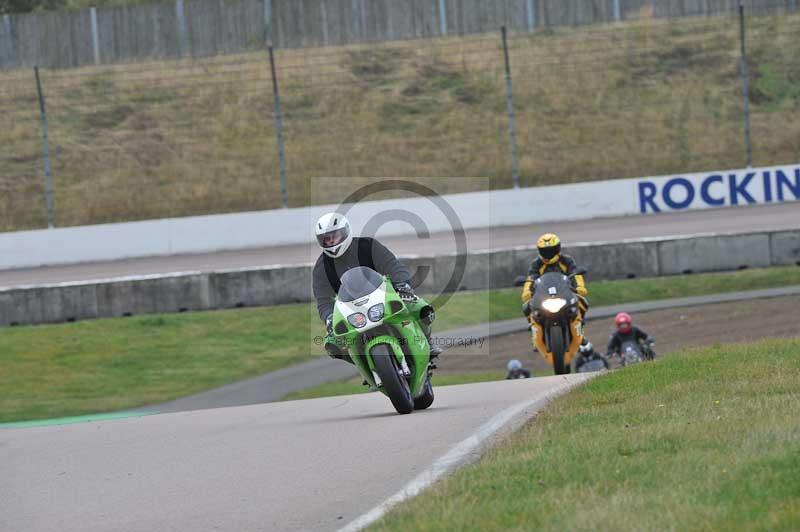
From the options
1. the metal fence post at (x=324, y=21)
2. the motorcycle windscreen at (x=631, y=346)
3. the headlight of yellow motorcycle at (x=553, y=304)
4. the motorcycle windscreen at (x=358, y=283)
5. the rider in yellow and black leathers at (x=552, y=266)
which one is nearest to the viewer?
the motorcycle windscreen at (x=358, y=283)

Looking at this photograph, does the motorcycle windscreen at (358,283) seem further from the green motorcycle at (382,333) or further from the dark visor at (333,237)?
the dark visor at (333,237)

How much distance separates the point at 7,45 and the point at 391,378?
3106cm

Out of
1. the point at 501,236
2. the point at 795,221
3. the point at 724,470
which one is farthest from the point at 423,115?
the point at 724,470

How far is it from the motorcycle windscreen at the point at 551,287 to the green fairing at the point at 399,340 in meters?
4.69

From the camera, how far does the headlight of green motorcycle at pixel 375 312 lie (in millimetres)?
9350

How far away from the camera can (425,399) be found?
1014cm

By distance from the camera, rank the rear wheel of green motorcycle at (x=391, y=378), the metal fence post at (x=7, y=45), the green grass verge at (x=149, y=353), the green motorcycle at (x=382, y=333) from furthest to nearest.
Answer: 1. the metal fence post at (x=7, y=45)
2. the green grass verge at (x=149, y=353)
3. the green motorcycle at (x=382, y=333)
4. the rear wheel of green motorcycle at (x=391, y=378)

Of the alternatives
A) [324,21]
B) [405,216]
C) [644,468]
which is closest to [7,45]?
[324,21]

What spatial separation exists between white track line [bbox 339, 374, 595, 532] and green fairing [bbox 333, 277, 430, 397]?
0.89 meters

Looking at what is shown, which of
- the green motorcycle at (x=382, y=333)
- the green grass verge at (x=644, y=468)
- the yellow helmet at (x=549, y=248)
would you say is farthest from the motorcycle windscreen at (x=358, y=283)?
the yellow helmet at (x=549, y=248)

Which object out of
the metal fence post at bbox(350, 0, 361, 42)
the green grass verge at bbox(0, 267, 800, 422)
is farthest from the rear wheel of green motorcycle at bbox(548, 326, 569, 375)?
the metal fence post at bbox(350, 0, 361, 42)

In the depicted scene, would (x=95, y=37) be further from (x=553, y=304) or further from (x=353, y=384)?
(x=553, y=304)

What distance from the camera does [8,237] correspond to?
2672 centimetres

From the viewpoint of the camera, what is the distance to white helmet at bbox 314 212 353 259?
31.6 feet
